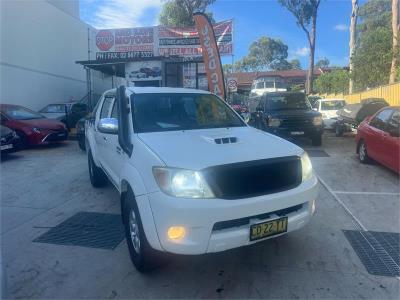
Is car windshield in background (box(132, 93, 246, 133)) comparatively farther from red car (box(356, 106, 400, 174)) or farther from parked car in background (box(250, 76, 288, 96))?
parked car in background (box(250, 76, 288, 96))

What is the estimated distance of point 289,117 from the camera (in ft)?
34.1

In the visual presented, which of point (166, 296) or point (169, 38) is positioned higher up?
point (169, 38)

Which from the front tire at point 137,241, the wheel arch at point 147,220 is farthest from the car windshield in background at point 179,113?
the wheel arch at point 147,220

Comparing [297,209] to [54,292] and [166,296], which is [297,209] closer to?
[166,296]

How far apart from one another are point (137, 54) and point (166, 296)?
51.3 ft

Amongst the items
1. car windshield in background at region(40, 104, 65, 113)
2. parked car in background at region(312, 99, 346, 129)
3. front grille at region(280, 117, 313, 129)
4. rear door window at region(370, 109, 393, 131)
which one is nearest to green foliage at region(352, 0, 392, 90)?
parked car in background at region(312, 99, 346, 129)

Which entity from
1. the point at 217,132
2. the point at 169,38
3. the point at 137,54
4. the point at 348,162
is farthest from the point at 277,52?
the point at 217,132

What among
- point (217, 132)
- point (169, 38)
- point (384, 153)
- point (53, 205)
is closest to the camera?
point (217, 132)

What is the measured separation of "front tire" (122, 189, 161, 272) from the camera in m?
3.11

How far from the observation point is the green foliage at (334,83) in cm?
2883

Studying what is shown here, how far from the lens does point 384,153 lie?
7.03 metres

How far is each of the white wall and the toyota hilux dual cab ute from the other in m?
14.6

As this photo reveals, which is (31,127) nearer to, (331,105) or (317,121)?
(317,121)

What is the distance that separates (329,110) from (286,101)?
215 inches
